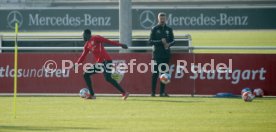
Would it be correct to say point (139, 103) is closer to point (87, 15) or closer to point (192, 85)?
point (192, 85)

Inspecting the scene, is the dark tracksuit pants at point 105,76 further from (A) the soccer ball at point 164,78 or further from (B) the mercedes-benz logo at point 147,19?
(B) the mercedes-benz logo at point 147,19

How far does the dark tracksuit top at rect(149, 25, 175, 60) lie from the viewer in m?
24.6

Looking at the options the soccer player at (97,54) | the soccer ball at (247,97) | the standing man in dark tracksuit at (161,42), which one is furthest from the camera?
the standing man in dark tracksuit at (161,42)

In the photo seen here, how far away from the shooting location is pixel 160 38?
24.6 meters

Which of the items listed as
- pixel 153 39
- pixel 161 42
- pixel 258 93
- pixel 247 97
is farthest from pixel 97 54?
pixel 258 93

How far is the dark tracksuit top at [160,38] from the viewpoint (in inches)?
967

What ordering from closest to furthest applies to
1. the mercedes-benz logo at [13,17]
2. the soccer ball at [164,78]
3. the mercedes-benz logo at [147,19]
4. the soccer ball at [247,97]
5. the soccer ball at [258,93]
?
1. the soccer ball at [247,97]
2. the soccer ball at [258,93]
3. the soccer ball at [164,78]
4. the mercedes-benz logo at [147,19]
5. the mercedes-benz logo at [13,17]

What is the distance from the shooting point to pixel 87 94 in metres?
23.5

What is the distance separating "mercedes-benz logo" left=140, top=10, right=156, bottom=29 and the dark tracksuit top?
2114cm

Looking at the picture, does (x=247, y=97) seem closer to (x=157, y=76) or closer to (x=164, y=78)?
(x=164, y=78)

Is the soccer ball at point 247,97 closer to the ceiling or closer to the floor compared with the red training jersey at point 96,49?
closer to the floor

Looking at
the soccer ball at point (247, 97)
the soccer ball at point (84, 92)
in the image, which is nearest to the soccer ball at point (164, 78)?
the soccer ball at point (84, 92)

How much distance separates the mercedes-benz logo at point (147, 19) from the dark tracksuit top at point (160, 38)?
21.1m

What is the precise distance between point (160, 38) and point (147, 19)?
2163 cm
